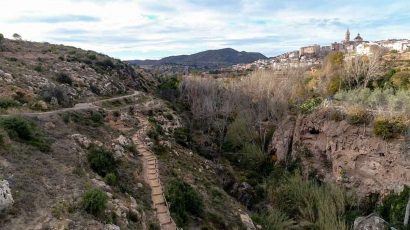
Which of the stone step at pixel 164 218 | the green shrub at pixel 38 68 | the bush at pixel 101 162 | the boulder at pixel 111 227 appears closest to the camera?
the boulder at pixel 111 227

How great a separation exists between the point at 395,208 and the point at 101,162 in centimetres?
1873

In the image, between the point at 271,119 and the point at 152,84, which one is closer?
the point at 271,119

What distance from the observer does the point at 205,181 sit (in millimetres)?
25984

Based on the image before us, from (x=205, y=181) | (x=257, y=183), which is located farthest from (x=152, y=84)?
(x=205, y=181)

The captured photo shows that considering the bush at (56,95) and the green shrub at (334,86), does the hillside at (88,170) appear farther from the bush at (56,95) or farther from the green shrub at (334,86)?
the green shrub at (334,86)

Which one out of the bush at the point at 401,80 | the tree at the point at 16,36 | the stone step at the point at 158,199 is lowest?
the stone step at the point at 158,199

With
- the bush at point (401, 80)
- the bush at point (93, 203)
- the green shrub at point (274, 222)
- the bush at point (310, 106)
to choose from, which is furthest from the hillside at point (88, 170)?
the bush at point (401, 80)

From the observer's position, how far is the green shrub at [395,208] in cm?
2189

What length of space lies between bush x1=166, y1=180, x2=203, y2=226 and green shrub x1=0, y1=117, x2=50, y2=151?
673cm

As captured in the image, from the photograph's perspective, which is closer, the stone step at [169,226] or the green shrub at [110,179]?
the stone step at [169,226]

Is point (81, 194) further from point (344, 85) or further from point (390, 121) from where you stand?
point (344, 85)

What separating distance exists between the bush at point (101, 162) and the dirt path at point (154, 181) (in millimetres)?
2429

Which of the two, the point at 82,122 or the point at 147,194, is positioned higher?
the point at 82,122

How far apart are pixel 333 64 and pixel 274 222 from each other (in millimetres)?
32761
